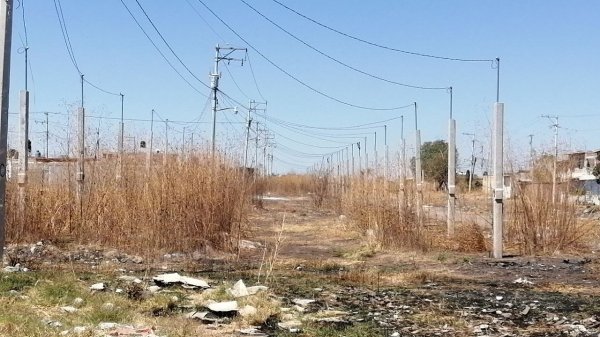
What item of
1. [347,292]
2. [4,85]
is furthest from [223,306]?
[4,85]

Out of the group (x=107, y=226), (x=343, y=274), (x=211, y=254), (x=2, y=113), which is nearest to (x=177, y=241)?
(x=211, y=254)

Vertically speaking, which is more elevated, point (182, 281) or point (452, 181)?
point (452, 181)

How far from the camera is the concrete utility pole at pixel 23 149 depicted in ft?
42.8

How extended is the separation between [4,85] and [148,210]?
4421mm

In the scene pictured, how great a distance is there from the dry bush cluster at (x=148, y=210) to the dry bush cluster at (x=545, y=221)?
5.62m

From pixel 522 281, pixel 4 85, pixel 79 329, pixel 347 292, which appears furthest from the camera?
pixel 522 281

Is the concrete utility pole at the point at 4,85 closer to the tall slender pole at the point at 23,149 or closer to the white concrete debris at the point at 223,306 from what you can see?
the white concrete debris at the point at 223,306

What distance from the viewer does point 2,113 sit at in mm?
8586

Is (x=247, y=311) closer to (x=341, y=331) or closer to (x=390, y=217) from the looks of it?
(x=341, y=331)

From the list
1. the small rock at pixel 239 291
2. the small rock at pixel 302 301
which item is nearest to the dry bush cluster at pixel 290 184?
the small rock at pixel 239 291

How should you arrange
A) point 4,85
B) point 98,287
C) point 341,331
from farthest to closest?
1. point 4,85
2. point 98,287
3. point 341,331

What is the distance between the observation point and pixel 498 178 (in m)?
12.9

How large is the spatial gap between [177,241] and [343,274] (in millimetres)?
3866

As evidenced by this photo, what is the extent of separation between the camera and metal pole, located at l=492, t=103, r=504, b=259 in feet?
41.2
